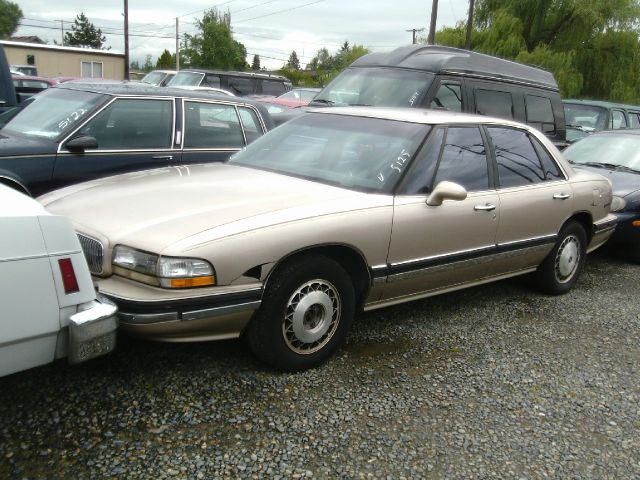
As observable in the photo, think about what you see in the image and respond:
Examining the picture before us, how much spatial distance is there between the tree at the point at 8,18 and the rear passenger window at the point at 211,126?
89.0 metres

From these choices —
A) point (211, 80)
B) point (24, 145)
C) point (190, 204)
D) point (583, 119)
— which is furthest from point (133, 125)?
point (211, 80)

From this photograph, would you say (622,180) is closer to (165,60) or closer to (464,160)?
(464,160)

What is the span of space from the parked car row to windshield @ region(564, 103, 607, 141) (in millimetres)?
5975

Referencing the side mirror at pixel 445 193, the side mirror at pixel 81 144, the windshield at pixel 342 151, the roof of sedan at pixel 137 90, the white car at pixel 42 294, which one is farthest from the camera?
the roof of sedan at pixel 137 90

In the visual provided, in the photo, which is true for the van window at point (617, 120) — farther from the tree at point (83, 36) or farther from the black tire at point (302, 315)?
the tree at point (83, 36)

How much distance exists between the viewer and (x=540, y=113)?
9.13 metres

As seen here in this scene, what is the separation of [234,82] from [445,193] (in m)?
14.1

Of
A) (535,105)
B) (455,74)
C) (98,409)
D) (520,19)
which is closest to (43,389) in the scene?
(98,409)

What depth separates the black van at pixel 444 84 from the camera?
304 inches

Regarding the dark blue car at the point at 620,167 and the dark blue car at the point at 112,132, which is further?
the dark blue car at the point at 620,167

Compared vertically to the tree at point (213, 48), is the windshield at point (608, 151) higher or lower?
lower

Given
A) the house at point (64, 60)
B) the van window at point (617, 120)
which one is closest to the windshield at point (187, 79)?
the van window at point (617, 120)

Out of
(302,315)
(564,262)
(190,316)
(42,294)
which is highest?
(42,294)

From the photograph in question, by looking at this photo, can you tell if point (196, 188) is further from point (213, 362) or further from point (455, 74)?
point (455, 74)
